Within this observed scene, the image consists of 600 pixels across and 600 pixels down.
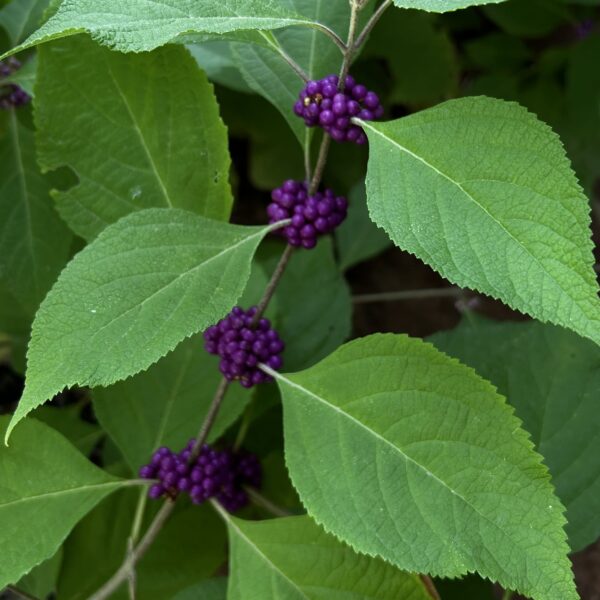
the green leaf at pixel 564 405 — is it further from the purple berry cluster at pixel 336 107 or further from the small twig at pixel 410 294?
the small twig at pixel 410 294

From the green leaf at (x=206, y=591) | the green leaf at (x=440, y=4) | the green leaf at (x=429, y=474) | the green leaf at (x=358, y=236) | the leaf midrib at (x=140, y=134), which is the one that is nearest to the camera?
the green leaf at (x=440, y=4)

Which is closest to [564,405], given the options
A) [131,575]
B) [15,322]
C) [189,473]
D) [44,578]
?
[189,473]

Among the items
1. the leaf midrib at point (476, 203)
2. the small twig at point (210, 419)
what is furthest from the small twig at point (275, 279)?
the leaf midrib at point (476, 203)

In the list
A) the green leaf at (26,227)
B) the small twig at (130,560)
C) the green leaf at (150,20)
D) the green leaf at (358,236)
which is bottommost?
the small twig at (130,560)

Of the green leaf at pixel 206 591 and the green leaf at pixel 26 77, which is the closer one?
the green leaf at pixel 206 591

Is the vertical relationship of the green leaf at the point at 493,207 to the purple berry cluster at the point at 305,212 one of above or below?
above

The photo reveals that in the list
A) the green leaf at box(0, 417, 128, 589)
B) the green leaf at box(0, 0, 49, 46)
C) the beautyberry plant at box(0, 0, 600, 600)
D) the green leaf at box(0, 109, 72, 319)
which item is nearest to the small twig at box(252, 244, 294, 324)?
the beautyberry plant at box(0, 0, 600, 600)

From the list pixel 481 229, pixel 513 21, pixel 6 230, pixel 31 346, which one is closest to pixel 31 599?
pixel 31 346
